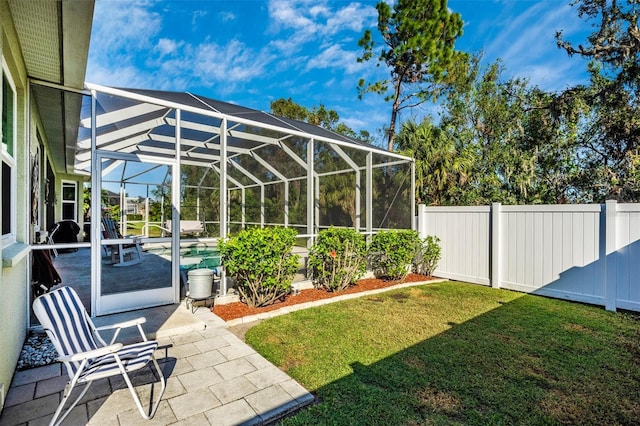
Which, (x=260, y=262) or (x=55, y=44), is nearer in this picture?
(x=55, y=44)

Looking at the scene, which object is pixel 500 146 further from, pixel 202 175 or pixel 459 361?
pixel 459 361

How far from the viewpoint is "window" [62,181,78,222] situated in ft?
41.1

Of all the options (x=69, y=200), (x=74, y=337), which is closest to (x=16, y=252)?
(x=74, y=337)

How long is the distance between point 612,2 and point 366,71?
291 inches

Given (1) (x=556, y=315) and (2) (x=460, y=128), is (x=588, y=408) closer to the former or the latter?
(1) (x=556, y=315)

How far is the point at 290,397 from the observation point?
2566mm

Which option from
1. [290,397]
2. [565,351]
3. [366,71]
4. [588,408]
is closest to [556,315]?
[565,351]

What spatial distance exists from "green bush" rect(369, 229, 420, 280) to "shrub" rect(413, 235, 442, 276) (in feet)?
1.93

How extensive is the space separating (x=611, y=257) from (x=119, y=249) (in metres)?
7.29

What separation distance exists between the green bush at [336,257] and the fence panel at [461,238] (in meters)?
2.43

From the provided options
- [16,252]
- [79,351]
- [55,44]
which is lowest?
[79,351]

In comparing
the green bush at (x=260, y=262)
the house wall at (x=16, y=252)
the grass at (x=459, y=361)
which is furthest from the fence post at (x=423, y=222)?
the house wall at (x=16, y=252)

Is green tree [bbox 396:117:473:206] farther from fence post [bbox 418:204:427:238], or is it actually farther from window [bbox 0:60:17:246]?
window [bbox 0:60:17:246]

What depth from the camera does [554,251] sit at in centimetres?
572
